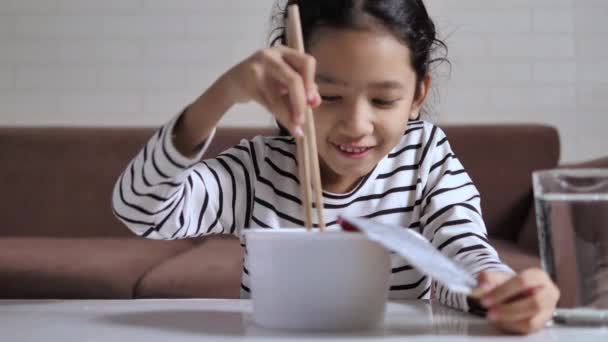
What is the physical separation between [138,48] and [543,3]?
4.75 feet

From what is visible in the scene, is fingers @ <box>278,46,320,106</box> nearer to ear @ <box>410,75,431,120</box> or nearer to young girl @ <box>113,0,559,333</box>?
young girl @ <box>113,0,559,333</box>

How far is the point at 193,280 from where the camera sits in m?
1.90

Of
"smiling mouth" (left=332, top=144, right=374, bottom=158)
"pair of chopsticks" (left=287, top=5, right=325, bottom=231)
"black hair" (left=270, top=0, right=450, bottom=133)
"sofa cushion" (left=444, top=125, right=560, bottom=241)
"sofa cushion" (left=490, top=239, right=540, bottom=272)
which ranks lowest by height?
"sofa cushion" (left=490, top=239, right=540, bottom=272)

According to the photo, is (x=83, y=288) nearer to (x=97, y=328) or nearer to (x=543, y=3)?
(x=97, y=328)

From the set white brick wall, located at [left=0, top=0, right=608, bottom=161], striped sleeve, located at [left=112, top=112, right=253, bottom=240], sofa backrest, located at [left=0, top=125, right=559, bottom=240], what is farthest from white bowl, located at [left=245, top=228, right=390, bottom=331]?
white brick wall, located at [left=0, top=0, right=608, bottom=161]

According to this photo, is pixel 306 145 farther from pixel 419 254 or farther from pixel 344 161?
pixel 344 161

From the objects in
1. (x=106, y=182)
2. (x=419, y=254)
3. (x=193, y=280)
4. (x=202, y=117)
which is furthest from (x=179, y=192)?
(x=106, y=182)

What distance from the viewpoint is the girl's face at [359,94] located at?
1.03 meters

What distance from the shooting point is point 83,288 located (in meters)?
1.95

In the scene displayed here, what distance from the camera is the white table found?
69 centimetres

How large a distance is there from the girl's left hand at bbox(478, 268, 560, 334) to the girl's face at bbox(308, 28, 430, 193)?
0.35 metres

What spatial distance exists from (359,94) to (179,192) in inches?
10.1

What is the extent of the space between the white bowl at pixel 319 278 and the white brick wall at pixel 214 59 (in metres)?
2.20

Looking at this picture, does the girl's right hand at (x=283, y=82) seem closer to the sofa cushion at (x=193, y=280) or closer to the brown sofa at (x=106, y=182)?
the sofa cushion at (x=193, y=280)
